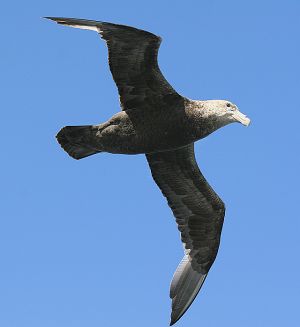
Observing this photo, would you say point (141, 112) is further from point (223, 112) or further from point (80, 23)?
point (80, 23)

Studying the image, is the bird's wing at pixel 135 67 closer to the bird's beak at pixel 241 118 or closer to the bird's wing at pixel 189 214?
the bird's beak at pixel 241 118

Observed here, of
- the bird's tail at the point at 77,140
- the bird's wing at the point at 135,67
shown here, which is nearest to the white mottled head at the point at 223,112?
the bird's wing at the point at 135,67

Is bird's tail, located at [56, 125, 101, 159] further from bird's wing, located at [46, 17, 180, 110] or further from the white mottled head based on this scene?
the white mottled head

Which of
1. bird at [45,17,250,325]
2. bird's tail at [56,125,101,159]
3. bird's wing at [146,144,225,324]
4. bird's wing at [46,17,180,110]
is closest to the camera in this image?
bird's wing at [46,17,180,110]

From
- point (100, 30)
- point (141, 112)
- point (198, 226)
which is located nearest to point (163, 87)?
point (141, 112)

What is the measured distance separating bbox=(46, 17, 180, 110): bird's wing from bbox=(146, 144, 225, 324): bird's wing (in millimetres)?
1653

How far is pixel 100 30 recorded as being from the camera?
1381cm

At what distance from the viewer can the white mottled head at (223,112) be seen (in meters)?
14.4

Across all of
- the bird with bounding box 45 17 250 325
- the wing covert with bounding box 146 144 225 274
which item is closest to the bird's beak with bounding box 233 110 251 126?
the bird with bounding box 45 17 250 325

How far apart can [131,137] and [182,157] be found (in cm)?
191

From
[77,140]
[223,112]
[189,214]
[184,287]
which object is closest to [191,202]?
[189,214]

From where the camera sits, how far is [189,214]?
655 inches

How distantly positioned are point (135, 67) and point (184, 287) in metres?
4.32

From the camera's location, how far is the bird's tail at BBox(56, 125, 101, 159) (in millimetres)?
14539
